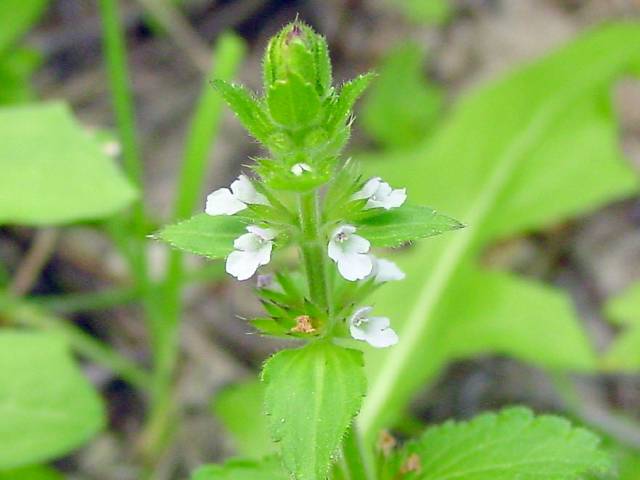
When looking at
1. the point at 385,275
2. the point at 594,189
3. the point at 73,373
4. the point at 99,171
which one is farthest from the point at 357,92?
the point at 594,189

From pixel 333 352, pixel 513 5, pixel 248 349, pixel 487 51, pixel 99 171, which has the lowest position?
pixel 333 352

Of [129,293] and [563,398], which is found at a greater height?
[129,293]

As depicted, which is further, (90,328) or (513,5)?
(513,5)

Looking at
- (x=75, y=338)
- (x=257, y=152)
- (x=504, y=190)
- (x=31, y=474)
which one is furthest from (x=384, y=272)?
(x=257, y=152)

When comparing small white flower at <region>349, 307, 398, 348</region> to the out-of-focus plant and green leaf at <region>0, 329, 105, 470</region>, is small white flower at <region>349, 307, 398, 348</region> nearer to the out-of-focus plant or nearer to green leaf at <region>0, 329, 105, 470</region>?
the out-of-focus plant

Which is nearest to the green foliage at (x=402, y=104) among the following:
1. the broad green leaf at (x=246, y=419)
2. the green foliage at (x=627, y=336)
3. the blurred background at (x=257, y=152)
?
the blurred background at (x=257, y=152)

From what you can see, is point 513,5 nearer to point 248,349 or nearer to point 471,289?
point 471,289
